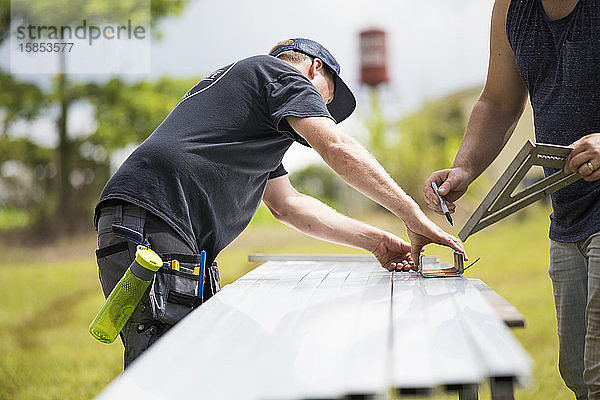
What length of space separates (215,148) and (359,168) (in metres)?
0.36

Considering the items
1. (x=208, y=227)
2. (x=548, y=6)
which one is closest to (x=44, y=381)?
(x=208, y=227)

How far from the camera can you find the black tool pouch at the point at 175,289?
151 cm

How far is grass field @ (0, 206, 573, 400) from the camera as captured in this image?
4871 mm

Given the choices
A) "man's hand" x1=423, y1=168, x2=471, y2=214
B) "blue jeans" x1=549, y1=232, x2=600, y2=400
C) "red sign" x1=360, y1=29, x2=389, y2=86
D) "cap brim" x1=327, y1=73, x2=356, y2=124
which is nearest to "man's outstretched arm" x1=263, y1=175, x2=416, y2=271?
"man's hand" x1=423, y1=168, x2=471, y2=214

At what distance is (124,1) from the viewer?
6.01 m

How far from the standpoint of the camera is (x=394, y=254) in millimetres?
1813

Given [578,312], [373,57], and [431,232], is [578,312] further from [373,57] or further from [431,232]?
[373,57]

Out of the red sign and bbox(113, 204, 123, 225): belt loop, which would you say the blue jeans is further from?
the red sign

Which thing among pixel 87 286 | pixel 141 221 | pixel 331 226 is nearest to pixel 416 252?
pixel 331 226

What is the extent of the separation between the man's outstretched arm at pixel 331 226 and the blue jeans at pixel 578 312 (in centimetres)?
37

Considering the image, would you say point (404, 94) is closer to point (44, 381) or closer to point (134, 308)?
point (44, 381)

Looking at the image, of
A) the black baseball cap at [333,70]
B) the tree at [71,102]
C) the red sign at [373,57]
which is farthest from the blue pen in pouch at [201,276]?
the tree at [71,102]

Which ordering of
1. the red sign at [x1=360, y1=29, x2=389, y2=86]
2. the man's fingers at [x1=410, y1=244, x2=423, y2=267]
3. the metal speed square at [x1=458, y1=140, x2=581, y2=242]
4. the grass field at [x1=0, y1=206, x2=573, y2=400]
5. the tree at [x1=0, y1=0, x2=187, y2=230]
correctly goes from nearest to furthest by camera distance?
1. the metal speed square at [x1=458, y1=140, x2=581, y2=242]
2. the man's fingers at [x1=410, y1=244, x2=423, y2=267]
3. the grass field at [x1=0, y1=206, x2=573, y2=400]
4. the tree at [x1=0, y1=0, x2=187, y2=230]
5. the red sign at [x1=360, y1=29, x2=389, y2=86]

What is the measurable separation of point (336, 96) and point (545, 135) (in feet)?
2.07
